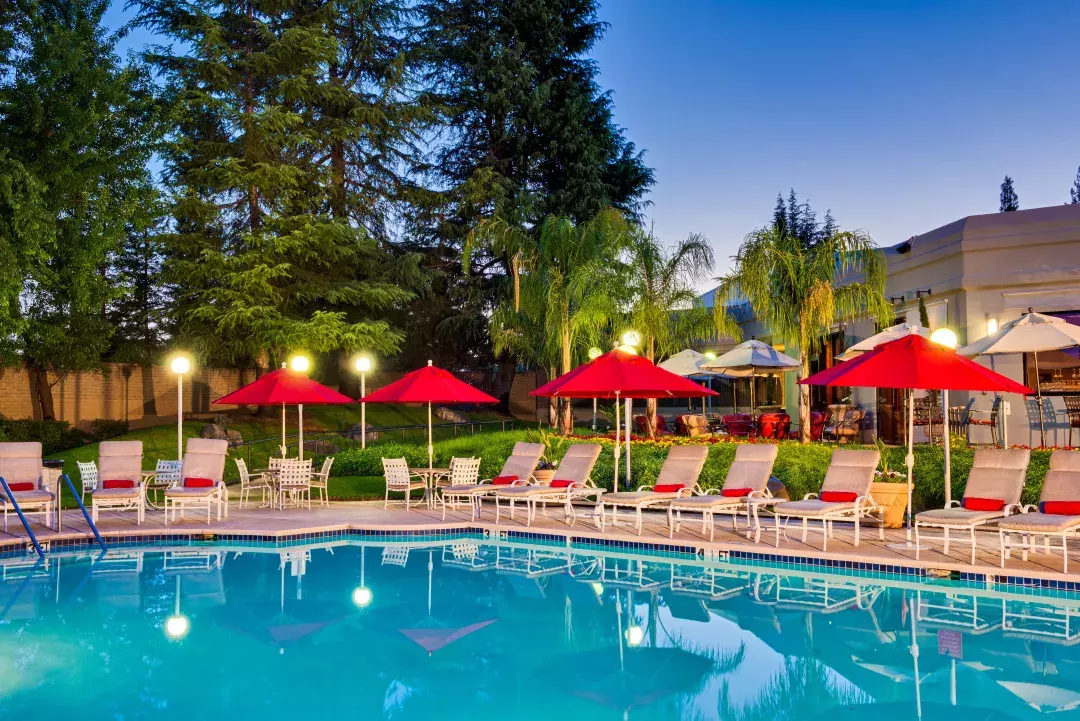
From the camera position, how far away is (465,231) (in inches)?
1162

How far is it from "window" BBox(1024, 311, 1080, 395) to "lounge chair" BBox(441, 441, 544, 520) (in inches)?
377

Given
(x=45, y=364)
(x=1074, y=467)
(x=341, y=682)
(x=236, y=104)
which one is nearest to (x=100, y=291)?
(x=45, y=364)

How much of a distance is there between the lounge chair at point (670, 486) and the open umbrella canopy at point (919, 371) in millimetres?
2541

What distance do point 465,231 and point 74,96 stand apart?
1254 centimetres

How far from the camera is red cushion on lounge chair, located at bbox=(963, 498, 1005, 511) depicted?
1006 cm

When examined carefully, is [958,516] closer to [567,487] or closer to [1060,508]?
[1060,508]

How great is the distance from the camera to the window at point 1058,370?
16.6 m

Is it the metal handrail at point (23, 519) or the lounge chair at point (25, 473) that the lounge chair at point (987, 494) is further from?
the lounge chair at point (25, 473)

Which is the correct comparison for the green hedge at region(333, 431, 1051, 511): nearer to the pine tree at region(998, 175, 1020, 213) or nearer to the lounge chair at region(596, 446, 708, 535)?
the lounge chair at region(596, 446, 708, 535)

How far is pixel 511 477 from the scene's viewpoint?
45.9ft

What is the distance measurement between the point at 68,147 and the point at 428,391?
11.1 metres

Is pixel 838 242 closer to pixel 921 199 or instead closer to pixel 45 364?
pixel 921 199

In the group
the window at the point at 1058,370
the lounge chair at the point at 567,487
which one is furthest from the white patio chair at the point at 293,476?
the window at the point at 1058,370

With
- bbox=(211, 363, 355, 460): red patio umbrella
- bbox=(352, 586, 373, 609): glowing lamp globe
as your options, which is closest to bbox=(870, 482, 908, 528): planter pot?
bbox=(352, 586, 373, 609): glowing lamp globe
